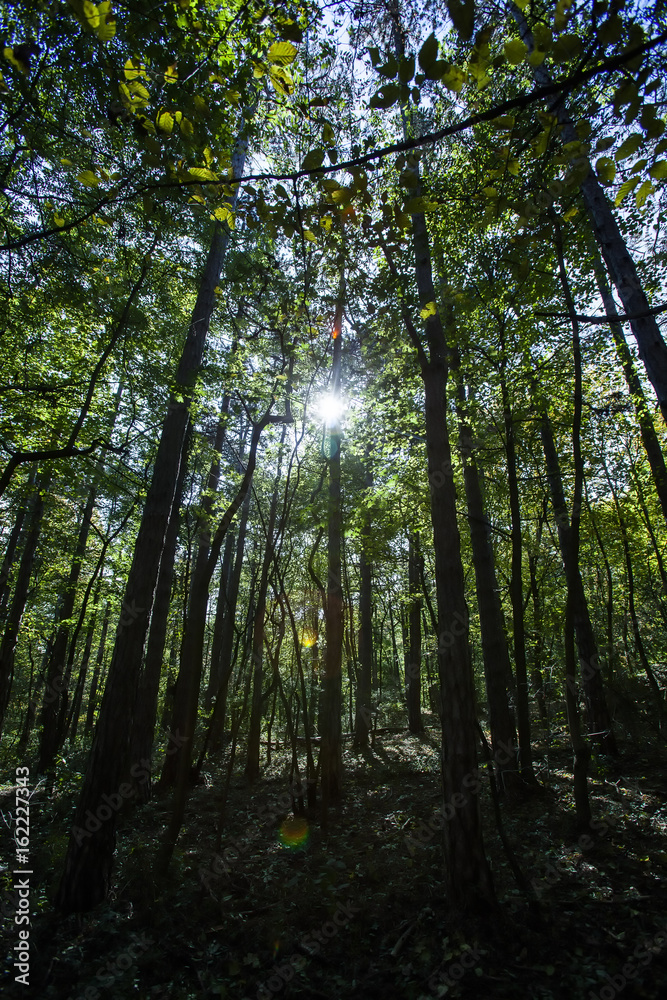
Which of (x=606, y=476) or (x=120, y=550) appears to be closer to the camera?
(x=606, y=476)

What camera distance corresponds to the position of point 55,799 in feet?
26.7

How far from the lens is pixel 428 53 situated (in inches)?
62.6

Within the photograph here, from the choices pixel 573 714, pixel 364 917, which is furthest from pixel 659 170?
pixel 364 917

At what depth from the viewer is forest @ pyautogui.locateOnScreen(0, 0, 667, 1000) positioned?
7.83 feet

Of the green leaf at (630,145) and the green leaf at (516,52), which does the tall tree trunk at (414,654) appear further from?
the green leaf at (516,52)

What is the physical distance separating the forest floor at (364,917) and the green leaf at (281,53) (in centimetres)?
530

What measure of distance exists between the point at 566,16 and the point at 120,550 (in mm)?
14810

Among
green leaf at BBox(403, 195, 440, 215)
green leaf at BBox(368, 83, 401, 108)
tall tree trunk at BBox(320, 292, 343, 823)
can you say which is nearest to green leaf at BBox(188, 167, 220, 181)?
green leaf at BBox(368, 83, 401, 108)

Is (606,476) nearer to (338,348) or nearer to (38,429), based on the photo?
(338,348)

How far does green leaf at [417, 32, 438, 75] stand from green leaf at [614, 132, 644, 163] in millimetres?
782

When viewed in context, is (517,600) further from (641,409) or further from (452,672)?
(641,409)

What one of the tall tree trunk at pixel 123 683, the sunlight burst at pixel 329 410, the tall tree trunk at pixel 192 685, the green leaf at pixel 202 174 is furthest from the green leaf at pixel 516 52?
the sunlight burst at pixel 329 410

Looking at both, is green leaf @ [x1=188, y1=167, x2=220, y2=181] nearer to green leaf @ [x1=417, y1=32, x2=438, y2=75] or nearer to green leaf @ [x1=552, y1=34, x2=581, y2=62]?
green leaf @ [x1=417, y1=32, x2=438, y2=75]

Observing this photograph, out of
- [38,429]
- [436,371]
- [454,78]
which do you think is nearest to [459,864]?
[436,371]
